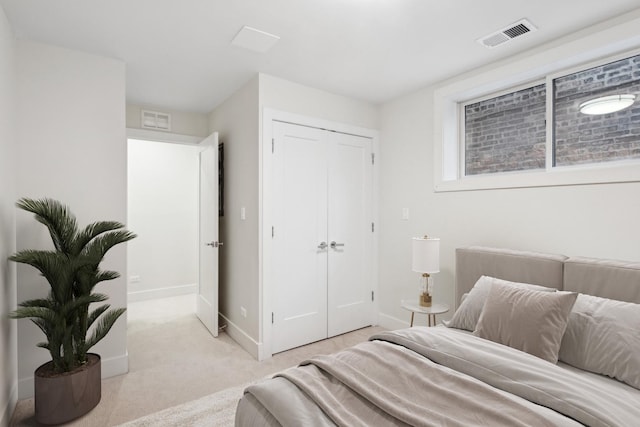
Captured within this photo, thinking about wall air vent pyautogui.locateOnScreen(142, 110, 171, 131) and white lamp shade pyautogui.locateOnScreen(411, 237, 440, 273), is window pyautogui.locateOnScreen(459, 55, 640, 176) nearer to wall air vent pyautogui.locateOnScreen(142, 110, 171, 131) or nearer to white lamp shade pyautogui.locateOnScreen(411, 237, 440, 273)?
white lamp shade pyautogui.locateOnScreen(411, 237, 440, 273)

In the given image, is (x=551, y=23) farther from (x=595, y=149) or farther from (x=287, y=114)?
(x=287, y=114)

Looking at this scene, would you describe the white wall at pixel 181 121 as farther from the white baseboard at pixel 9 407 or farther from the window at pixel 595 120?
the window at pixel 595 120

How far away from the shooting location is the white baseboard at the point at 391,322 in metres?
3.45

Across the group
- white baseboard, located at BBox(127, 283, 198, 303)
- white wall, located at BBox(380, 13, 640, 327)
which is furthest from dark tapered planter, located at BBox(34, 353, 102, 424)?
white baseboard, located at BBox(127, 283, 198, 303)

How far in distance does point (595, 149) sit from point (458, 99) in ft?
3.88

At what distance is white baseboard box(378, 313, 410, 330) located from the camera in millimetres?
3447

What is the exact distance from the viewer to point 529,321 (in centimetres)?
168

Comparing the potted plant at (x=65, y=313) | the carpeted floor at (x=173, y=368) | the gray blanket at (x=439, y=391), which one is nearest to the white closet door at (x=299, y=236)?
the carpeted floor at (x=173, y=368)

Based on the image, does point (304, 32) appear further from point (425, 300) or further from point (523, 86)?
point (425, 300)

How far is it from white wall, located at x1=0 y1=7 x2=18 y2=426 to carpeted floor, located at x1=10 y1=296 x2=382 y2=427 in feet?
0.75

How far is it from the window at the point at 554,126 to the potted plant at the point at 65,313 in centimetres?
307

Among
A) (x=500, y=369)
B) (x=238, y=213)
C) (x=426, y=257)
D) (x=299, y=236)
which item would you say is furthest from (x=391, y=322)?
(x=500, y=369)

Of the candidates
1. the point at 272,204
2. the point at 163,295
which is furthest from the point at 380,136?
the point at 163,295

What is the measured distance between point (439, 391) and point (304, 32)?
7.37 feet
